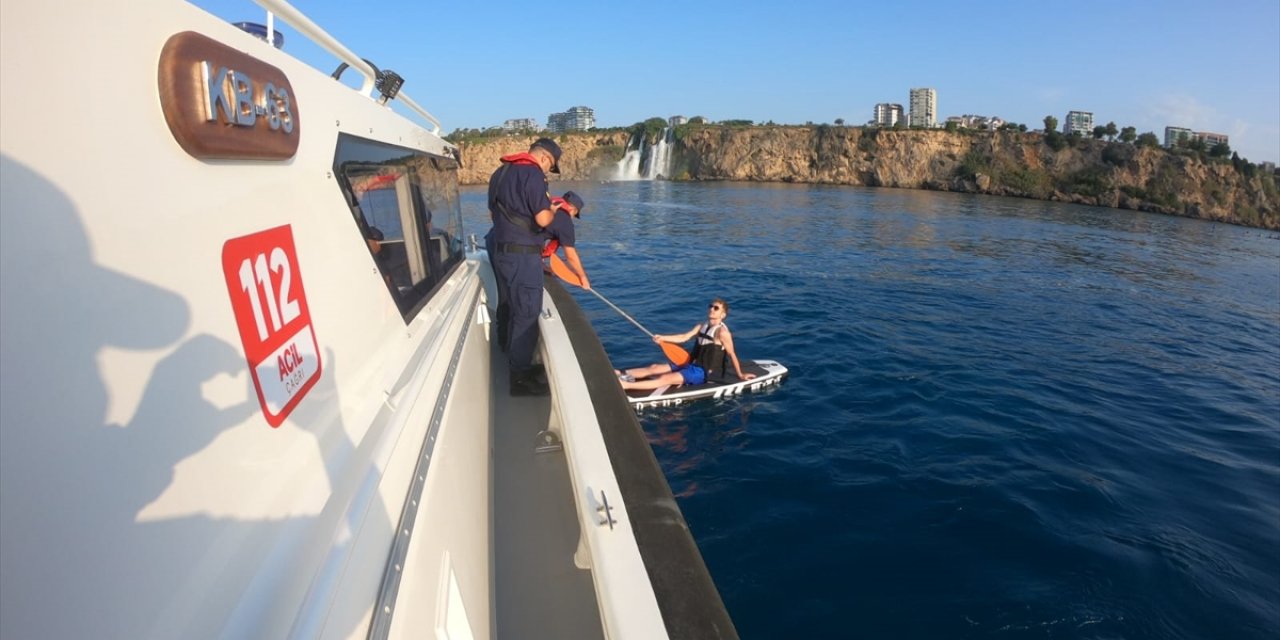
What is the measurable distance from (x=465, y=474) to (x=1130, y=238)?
128 ft

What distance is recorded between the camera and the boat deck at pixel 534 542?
282 centimetres

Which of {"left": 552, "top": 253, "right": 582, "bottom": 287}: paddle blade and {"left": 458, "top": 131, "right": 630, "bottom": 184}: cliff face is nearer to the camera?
{"left": 552, "top": 253, "right": 582, "bottom": 287}: paddle blade

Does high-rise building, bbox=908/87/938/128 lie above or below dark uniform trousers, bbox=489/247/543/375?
above

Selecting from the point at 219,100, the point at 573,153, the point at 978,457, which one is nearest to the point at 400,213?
the point at 219,100

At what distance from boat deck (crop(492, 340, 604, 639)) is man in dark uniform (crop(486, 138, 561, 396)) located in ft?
2.24

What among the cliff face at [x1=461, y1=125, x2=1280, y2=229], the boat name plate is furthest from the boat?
the cliff face at [x1=461, y1=125, x2=1280, y2=229]

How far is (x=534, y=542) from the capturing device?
333cm

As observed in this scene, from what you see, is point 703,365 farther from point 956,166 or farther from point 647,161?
point 647,161

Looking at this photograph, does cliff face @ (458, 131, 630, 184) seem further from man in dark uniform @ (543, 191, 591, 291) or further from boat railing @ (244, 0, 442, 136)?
boat railing @ (244, 0, 442, 136)

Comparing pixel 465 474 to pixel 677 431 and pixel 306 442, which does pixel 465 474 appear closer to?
pixel 306 442

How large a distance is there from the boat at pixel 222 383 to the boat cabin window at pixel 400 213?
0.04 metres

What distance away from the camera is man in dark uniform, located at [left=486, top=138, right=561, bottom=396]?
4.62 m

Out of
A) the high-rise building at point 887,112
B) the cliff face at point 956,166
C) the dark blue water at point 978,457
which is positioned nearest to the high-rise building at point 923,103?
the high-rise building at point 887,112

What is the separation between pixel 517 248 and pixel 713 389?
403 centimetres
